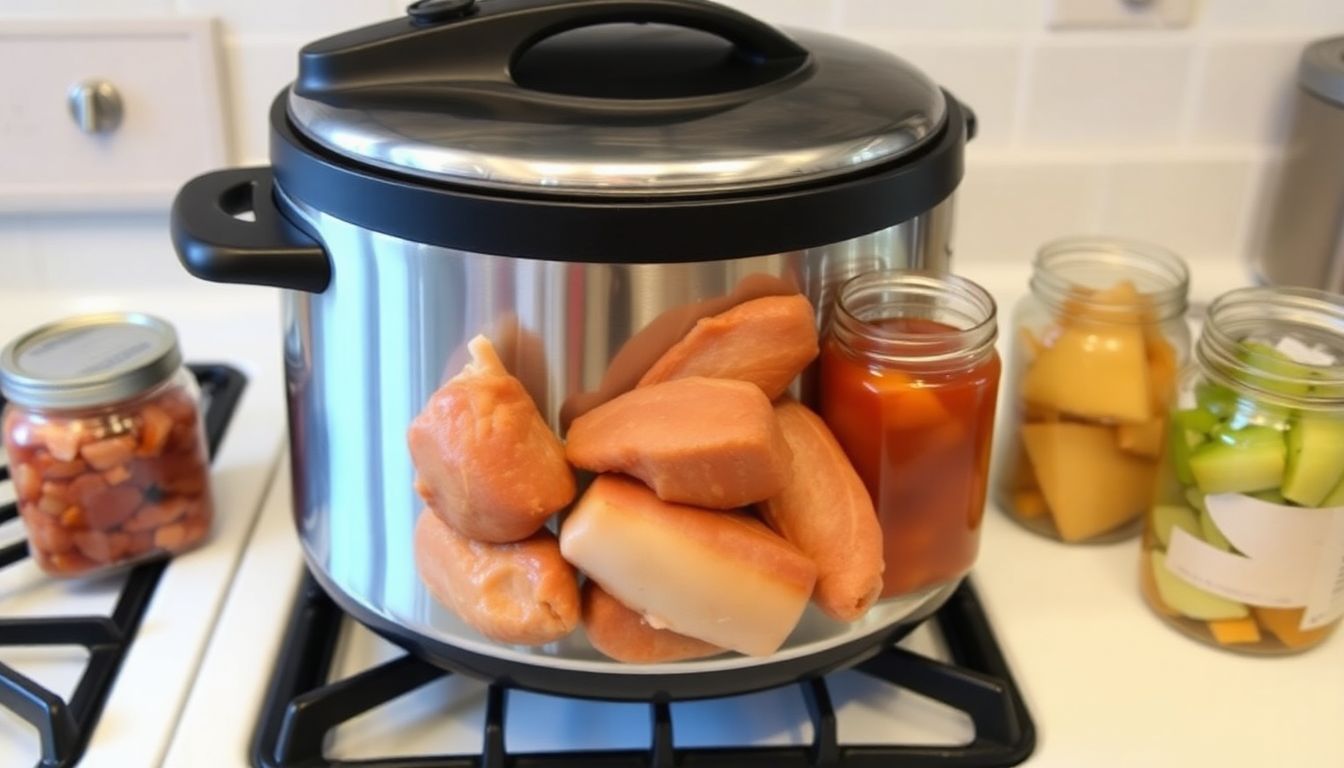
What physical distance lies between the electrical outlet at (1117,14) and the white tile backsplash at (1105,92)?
0.4 inches

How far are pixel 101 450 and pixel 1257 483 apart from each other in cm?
54

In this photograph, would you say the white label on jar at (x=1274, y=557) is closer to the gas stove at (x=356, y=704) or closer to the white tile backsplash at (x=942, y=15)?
the gas stove at (x=356, y=704)

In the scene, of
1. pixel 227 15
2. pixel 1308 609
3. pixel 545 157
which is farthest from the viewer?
pixel 227 15

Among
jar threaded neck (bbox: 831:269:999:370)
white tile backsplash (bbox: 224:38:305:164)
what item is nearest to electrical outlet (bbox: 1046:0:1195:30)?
jar threaded neck (bbox: 831:269:999:370)

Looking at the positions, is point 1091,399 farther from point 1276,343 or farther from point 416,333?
point 416,333

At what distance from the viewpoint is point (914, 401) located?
480 millimetres

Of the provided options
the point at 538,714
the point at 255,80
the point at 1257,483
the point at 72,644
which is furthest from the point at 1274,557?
the point at 255,80

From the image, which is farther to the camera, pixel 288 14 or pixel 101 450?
pixel 288 14

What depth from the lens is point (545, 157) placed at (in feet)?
1.43

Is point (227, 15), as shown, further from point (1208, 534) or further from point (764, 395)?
point (1208, 534)

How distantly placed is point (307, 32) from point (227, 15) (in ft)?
0.16

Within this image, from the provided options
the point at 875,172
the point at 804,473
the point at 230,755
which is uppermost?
the point at 875,172

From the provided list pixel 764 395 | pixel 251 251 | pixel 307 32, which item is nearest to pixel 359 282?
pixel 251 251

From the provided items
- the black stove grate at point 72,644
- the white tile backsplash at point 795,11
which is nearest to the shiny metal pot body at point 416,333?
the black stove grate at point 72,644
